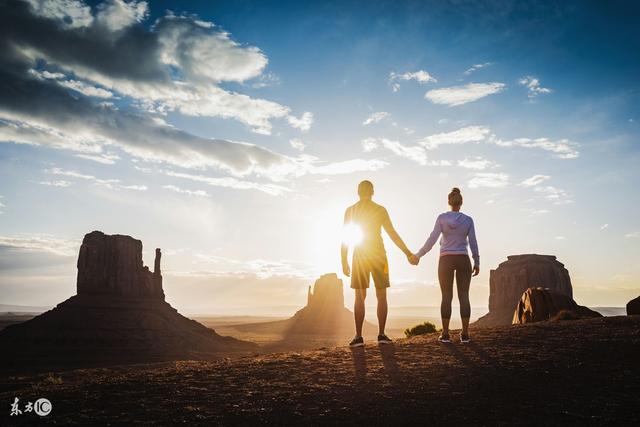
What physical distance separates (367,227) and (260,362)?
10.7 feet


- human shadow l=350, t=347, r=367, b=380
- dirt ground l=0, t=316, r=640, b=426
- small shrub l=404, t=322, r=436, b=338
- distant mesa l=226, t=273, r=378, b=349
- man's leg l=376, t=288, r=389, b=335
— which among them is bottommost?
distant mesa l=226, t=273, r=378, b=349

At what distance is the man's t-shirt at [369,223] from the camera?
842 centimetres

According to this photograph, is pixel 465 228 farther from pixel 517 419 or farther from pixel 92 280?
pixel 92 280

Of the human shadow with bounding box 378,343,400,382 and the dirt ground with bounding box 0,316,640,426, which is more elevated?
the human shadow with bounding box 378,343,400,382

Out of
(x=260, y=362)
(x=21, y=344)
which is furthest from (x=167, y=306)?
(x=260, y=362)

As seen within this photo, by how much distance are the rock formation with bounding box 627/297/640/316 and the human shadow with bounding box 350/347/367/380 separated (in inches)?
420

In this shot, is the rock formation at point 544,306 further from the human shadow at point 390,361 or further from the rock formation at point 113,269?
the rock formation at point 113,269

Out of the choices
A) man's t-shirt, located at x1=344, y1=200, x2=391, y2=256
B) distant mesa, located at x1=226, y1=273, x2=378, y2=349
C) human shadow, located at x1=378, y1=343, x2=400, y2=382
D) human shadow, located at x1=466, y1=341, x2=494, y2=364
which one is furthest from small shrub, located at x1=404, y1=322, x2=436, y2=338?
distant mesa, located at x1=226, y1=273, x2=378, y2=349

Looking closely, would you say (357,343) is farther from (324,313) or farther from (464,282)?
(324,313)

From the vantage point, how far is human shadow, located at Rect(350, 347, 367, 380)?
6127 millimetres

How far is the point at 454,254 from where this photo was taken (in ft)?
27.1

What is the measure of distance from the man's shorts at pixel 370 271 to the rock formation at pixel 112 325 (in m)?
70.0

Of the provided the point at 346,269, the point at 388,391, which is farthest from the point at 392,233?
the point at 388,391

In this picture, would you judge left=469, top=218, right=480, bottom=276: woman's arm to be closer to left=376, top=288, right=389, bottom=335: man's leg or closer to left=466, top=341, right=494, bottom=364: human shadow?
left=466, top=341, right=494, bottom=364: human shadow
